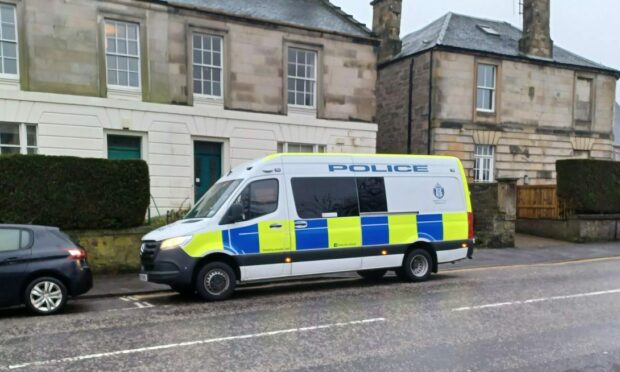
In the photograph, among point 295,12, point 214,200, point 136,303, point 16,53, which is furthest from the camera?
point 295,12

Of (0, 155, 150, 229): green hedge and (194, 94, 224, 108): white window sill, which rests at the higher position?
(194, 94, 224, 108): white window sill

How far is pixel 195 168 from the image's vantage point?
57.1 feet

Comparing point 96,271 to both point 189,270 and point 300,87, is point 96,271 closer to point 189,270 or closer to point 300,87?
point 189,270

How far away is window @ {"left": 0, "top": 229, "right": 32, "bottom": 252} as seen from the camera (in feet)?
25.9

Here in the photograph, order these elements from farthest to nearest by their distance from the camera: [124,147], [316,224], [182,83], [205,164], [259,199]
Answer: [205,164] → [182,83] → [124,147] → [316,224] → [259,199]

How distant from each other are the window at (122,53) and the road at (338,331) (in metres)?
8.79

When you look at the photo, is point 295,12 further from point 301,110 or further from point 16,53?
point 16,53

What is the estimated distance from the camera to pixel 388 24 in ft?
78.6

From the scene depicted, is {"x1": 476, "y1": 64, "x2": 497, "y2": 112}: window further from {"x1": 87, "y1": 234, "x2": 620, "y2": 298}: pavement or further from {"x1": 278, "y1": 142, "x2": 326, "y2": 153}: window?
{"x1": 278, "y1": 142, "x2": 326, "y2": 153}: window

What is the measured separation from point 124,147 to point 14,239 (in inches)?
340

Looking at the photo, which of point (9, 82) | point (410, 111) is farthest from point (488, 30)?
point (9, 82)

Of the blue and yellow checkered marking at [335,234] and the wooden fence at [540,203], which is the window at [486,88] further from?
the blue and yellow checkered marking at [335,234]

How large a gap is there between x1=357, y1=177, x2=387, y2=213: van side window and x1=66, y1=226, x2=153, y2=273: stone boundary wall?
557 centimetres

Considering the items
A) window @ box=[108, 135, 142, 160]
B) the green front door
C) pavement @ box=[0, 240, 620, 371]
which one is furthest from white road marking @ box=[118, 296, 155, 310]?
the green front door
